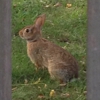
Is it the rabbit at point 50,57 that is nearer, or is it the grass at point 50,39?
the grass at point 50,39

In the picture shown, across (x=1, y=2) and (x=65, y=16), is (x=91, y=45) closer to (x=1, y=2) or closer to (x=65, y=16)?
(x=1, y=2)

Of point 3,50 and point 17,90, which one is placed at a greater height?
point 3,50

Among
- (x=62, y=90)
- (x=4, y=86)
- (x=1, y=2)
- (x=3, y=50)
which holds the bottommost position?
(x=62, y=90)

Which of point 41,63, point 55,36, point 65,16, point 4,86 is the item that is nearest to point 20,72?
point 41,63

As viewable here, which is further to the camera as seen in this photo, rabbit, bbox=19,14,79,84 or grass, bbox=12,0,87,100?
rabbit, bbox=19,14,79,84

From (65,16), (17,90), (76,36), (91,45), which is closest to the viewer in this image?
(91,45)
